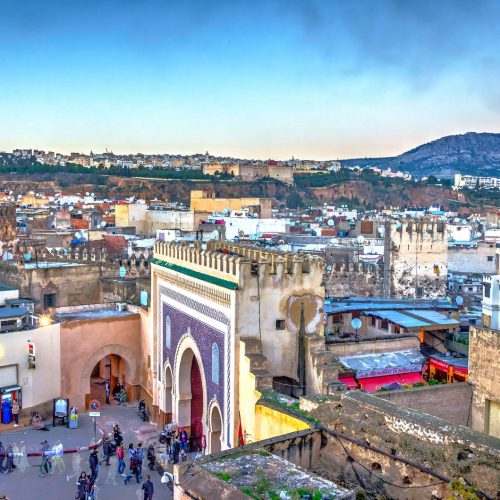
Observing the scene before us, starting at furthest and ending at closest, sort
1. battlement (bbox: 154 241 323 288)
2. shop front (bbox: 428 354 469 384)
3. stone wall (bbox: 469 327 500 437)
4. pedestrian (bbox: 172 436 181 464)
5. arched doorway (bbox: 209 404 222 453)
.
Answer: shop front (bbox: 428 354 469 384) → pedestrian (bbox: 172 436 181 464) → arched doorway (bbox: 209 404 222 453) → stone wall (bbox: 469 327 500 437) → battlement (bbox: 154 241 323 288)

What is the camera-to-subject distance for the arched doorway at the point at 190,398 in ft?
47.8

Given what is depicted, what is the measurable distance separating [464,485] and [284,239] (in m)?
28.6

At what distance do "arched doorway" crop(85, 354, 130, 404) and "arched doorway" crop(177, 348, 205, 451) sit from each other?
10.8ft

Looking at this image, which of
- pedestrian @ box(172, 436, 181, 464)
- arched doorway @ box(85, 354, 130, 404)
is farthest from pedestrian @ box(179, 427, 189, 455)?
arched doorway @ box(85, 354, 130, 404)

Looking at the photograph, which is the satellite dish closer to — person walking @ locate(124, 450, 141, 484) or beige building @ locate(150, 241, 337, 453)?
beige building @ locate(150, 241, 337, 453)

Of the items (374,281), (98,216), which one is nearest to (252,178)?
(98,216)

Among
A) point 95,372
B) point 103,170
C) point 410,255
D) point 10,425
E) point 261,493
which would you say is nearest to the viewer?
point 261,493

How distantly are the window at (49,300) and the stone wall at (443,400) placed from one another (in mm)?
11801

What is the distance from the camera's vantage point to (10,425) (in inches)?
597

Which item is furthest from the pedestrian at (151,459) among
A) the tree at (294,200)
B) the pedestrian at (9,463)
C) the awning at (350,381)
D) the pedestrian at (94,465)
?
the tree at (294,200)

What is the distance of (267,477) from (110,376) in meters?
12.1

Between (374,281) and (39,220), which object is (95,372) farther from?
(39,220)

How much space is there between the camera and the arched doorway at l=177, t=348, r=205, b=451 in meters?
Result: 14.6

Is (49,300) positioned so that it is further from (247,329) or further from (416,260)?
(416,260)
